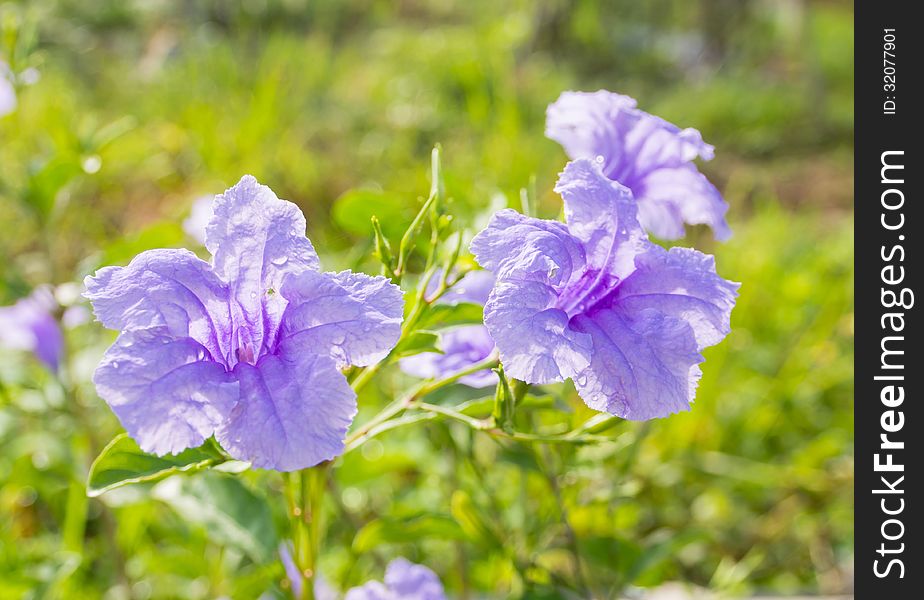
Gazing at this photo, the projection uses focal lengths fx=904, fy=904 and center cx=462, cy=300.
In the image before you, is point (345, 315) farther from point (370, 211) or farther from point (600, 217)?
point (370, 211)

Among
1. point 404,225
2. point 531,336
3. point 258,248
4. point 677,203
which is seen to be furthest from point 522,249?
point 404,225

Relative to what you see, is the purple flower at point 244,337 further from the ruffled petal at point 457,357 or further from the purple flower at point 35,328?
the purple flower at point 35,328

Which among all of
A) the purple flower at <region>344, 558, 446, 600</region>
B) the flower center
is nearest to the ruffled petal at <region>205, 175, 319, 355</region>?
the flower center

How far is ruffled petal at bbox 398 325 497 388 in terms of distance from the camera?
1009 mm

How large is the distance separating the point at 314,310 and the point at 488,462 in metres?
1.37

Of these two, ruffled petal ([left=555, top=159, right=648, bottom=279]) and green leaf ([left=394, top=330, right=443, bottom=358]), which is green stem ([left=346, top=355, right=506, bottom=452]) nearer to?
green leaf ([left=394, top=330, right=443, bottom=358])

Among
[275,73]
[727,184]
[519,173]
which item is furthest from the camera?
[727,184]

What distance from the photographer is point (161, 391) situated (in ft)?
2.37

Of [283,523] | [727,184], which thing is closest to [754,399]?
[283,523]

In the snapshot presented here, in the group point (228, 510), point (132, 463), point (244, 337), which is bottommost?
point (228, 510)

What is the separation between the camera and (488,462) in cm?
208

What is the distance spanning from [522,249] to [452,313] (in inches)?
7.1
